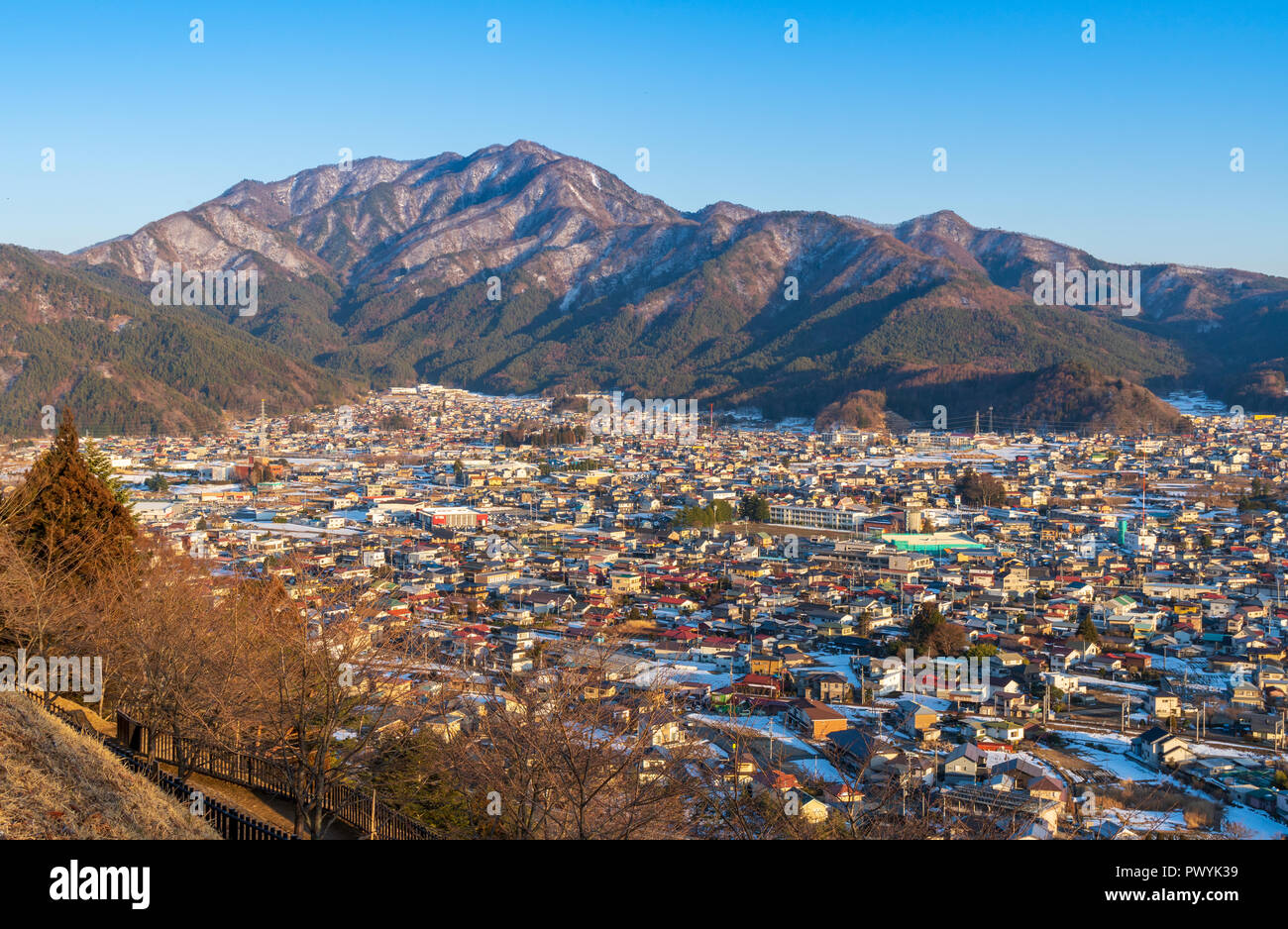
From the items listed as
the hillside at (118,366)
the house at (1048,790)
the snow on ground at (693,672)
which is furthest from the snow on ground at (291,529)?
the hillside at (118,366)

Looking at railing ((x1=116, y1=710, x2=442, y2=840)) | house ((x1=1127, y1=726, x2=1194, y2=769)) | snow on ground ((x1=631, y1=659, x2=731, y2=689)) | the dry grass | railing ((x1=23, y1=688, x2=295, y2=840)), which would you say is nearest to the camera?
the dry grass

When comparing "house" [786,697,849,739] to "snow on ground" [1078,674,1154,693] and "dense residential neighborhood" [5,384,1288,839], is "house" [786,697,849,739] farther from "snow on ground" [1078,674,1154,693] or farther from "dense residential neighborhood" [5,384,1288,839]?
"snow on ground" [1078,674,1154,693]

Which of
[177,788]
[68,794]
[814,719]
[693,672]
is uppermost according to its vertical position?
[68,794]

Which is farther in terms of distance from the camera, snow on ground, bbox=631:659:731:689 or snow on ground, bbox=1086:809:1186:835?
A: snow on ground, bbox=631:659:731:689

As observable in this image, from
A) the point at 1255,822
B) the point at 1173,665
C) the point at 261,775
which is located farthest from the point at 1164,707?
the point at 261,775

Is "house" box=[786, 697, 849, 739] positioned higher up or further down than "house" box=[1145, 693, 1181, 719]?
higher up

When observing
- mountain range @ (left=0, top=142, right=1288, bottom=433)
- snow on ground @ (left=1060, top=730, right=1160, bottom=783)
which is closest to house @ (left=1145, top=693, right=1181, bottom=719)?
snow on ground @ (left=1060, top=730, right=1160, bottom=783)

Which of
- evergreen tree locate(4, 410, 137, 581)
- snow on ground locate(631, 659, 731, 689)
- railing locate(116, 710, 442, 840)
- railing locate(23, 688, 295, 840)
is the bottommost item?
snow on ground locate(631, 659, 731, 689)

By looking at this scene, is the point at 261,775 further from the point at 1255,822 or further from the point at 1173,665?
the point at 1173,665
